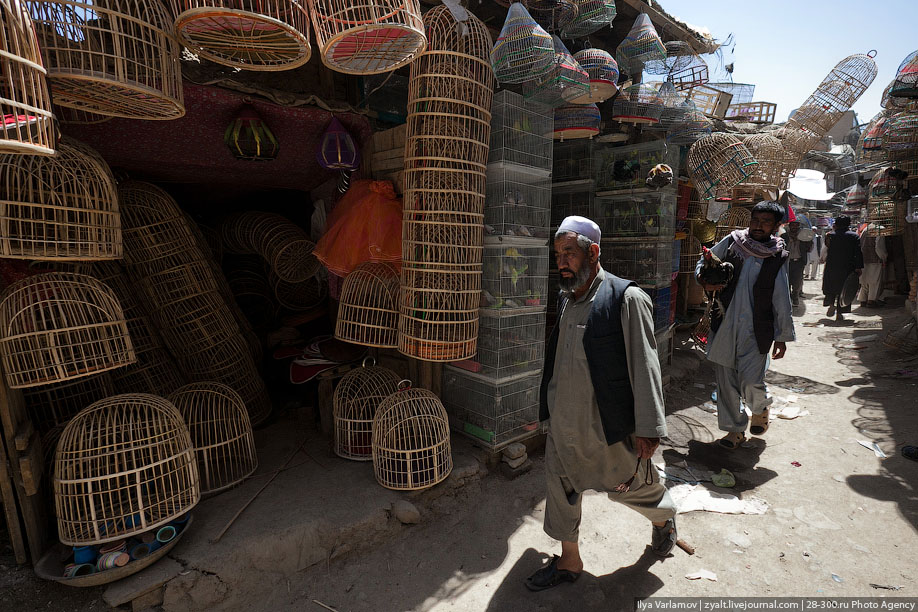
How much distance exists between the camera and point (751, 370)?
3.83 meters

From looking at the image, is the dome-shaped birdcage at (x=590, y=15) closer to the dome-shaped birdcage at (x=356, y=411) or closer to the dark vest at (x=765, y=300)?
the dark vest at (x=765, y=300)

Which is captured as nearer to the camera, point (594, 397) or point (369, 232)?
point (594, 397)

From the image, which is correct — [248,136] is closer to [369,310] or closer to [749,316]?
[369,310]

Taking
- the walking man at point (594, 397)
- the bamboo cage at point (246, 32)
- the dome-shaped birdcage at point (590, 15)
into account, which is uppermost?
the dome-shaped birdcage at point (590, 15)

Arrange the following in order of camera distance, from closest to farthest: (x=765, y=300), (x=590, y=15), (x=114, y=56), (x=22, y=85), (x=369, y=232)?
(x=22, y=85)
(x=114, y=56)
(x=369, y=232)
(x=765, y=300)
(x=590, y=15)

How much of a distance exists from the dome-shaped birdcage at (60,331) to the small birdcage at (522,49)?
2879 millimetres

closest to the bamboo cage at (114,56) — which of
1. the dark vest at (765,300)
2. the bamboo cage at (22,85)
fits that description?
the bamboo cage at (22,85)

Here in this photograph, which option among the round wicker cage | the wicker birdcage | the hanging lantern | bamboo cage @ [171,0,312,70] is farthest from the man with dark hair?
the wicker birdcage

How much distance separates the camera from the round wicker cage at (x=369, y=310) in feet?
11.0

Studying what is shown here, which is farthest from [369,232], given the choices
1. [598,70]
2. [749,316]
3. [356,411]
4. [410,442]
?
[749,316]

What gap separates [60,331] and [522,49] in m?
3.20

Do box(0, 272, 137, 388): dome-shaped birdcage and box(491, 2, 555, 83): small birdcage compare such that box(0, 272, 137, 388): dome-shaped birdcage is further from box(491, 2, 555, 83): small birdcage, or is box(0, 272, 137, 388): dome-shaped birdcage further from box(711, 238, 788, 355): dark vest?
box(711, 238, 788, 355): dark vest

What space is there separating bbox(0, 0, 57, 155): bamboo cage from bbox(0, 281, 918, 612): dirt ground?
2295mm

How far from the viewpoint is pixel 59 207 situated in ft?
7.11
